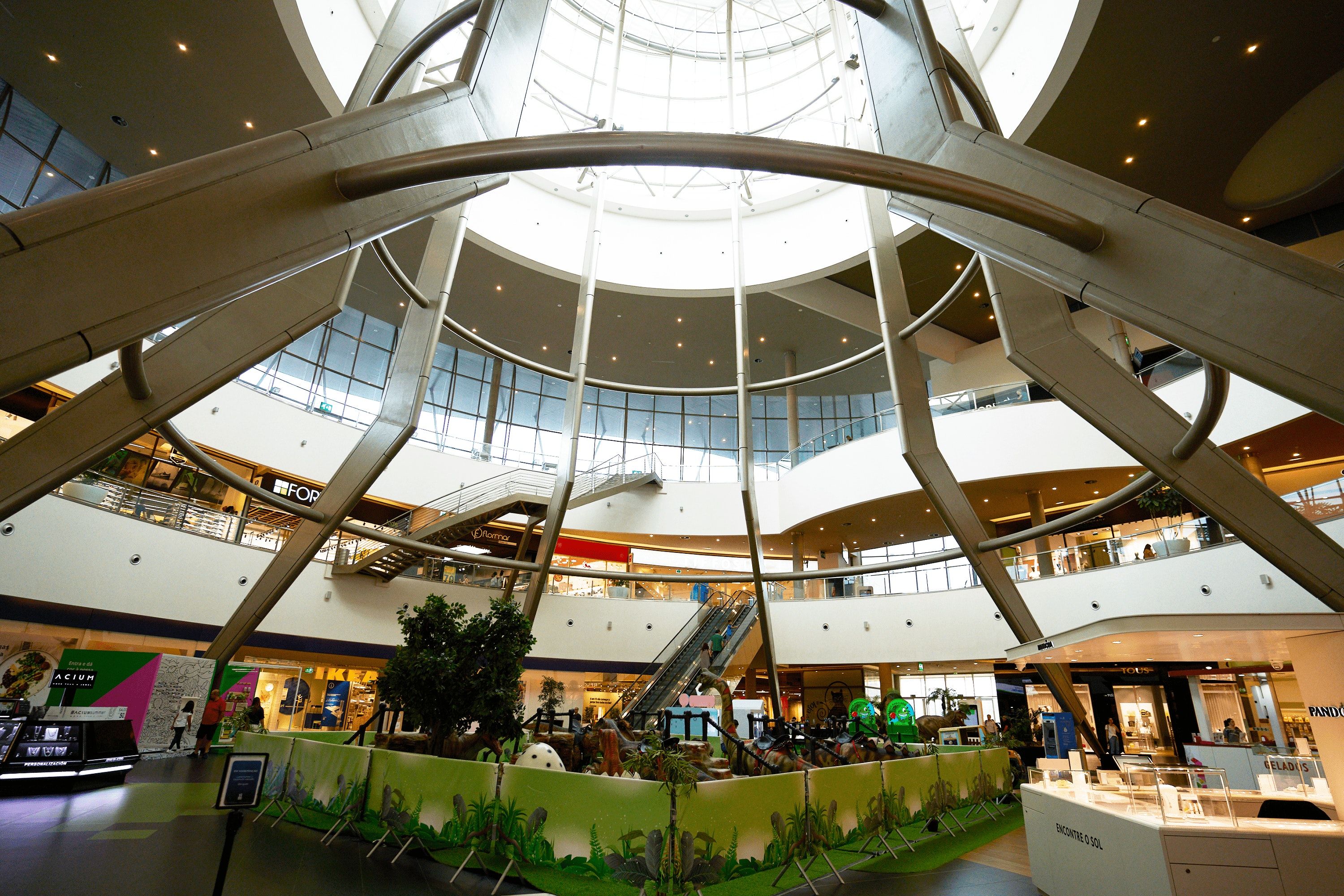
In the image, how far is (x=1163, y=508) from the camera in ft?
70.0

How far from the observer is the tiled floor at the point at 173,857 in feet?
21.2

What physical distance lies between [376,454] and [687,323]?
16.3 m

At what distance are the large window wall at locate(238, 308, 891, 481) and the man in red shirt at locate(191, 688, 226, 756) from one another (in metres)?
10.9

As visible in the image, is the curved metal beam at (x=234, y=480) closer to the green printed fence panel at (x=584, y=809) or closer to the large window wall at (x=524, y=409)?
the green printed fence panel at (x=584, y=809)

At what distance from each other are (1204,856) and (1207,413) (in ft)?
18.8

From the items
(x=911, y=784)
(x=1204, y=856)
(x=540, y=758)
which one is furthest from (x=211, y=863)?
(x=1204, y=856)

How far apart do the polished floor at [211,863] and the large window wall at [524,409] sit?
17.7 m

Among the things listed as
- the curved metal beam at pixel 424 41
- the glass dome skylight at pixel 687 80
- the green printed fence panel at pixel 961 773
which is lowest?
the green printed fence panel at pixel 961 773

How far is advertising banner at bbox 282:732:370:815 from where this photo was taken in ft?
29.7

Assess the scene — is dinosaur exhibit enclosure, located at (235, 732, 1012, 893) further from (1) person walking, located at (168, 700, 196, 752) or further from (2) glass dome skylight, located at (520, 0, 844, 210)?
(2) glass dome skylight, located at (520, 0, 844, 210)

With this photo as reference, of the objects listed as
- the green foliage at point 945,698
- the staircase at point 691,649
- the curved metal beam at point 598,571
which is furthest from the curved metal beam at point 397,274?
Result: the green foliage at point 945,698

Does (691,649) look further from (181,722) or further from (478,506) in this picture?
(181,722)

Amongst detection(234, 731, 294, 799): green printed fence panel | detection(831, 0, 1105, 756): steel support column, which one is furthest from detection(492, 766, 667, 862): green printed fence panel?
detection(831, 0, 1105, 756): steel support column

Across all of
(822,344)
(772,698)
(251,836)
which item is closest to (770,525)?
(822,344)
